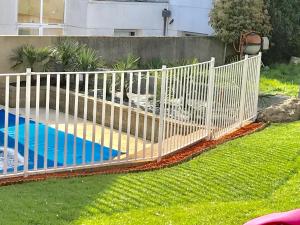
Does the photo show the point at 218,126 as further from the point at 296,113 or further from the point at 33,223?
the point at 33,223

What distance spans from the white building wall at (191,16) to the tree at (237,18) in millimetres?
1908

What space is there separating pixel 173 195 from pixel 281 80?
1063 centimetres

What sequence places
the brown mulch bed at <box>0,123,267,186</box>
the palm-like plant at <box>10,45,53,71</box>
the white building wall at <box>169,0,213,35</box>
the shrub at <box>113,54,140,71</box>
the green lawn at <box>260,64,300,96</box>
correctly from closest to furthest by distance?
the brown mulch bed at <box>0,123,267,186</box>
the palm-like plant at <box>10,45,53,71</box>
the shrub at <box>113,54,140,71</box>
the green lawn at <box>260,64,300,96</box>
the white building wall at <box>169,0,213,35</box>

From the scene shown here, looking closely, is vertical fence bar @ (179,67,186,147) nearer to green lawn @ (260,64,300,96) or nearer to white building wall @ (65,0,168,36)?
green lawn @ (260,64,300,96)

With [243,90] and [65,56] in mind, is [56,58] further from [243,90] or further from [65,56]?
[243,90]

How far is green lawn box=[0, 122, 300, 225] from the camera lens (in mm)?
6184

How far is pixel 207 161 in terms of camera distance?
866cm

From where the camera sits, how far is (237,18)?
738 inches

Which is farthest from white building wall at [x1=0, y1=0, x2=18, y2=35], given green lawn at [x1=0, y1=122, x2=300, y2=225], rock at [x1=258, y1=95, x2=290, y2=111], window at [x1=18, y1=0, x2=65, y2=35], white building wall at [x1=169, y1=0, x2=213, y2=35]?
green lawn at [x1=0, y1=122, x2=300, y2=225]

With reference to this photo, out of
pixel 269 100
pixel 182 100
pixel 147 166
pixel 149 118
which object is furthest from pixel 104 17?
pixel 147 166

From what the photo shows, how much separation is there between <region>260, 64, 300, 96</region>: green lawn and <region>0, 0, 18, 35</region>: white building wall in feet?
23.6

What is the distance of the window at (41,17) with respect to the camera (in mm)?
19672

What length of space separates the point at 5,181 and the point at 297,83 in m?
10.7

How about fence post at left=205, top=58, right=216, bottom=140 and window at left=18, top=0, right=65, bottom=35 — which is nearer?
fence post at left=205, top=58, right=216, bottom=140
